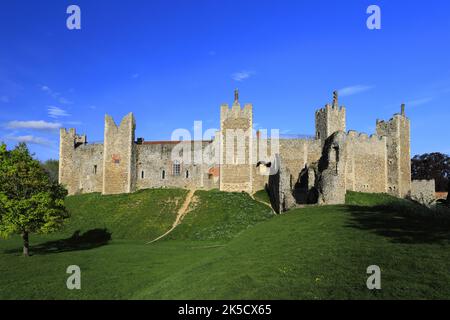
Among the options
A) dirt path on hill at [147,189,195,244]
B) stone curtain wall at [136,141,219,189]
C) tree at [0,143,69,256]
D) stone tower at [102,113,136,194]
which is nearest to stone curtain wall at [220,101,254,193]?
stone curtain wall at [136,141,219,189]

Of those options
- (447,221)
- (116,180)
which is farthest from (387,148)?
(447,221)

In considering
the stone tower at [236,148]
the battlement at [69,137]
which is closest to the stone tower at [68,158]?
the battlement at [69,137]

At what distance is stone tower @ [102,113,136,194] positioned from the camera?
51.6 metres

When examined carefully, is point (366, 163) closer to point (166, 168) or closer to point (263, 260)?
point (166, 168)

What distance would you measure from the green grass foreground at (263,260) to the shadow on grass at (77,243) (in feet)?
0.29

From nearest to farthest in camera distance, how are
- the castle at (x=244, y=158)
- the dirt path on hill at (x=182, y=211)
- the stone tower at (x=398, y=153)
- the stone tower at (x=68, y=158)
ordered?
the dirt path on hill at (x=182, y=211)
the castle at (x=244, y=158)
the stone tower at (x=398, y=153)
the stone tower at (x=68, y=158)

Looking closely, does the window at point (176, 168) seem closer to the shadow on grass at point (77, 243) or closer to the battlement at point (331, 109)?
the shadow on grass at point (77, 243)

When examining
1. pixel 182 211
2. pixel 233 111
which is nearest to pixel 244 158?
pixel 233 111

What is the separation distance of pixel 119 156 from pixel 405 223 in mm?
38635

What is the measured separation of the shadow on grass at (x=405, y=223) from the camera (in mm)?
16141

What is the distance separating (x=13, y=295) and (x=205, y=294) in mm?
9841

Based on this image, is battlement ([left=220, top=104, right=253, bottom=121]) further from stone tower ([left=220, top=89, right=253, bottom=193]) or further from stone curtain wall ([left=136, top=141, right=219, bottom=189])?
stone curtain wall ([left=136, top=141, right=219, bottom=189])

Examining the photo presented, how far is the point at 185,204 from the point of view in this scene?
44.9 metres
